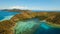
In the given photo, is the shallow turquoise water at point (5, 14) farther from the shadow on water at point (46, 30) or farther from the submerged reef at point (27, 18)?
the shadow on water at point (46, 30)

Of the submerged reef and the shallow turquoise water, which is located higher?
the shallow turquoise water

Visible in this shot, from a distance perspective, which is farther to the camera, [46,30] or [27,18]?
[27,18]

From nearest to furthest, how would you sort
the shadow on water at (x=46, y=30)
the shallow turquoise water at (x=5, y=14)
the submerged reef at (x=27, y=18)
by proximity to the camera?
the submerged reef at (x=27, y=18)
the shadow on water at (x=46, y=30)
the shallow turquoise water at (x=5, y=14)

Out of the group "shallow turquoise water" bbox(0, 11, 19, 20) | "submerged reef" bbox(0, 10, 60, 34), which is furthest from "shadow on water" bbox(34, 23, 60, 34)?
"shallow turquoise water" bbox(0, 11, 19, 20)

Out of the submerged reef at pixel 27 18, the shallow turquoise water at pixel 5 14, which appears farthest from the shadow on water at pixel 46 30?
the shallow turquoise water at pixel 5 14

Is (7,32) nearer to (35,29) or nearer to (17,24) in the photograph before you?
(17,24)

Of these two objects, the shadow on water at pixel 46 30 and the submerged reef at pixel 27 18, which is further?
the shadow on water at pixel 46 30

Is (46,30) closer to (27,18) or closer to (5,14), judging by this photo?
(27,18)

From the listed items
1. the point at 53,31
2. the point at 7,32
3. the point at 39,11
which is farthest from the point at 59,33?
the point at 7,32

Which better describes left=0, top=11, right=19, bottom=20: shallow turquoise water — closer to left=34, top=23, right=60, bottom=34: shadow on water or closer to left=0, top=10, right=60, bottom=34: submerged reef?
left=0, top=10, right=60, bottom=34: submerged reef

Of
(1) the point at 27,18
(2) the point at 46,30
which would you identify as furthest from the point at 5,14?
(2) the point at 46,30

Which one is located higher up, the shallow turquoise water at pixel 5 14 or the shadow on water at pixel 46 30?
the shallow turquoise water at pixel 5 14
